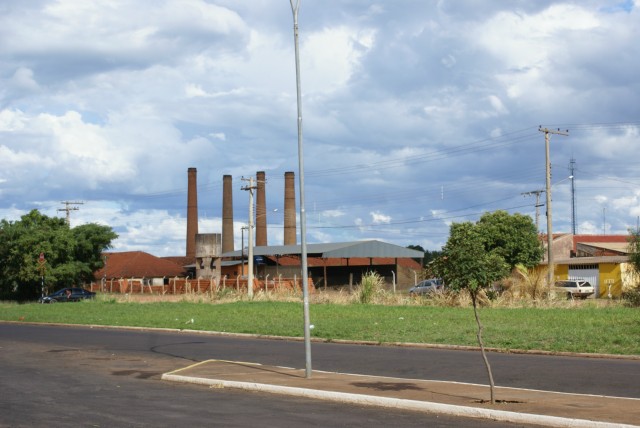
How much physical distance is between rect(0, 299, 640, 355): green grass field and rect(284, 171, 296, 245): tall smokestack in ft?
130

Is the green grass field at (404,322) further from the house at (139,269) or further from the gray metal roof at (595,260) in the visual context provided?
the house at (139,269)

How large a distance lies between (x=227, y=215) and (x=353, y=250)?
1953 cm

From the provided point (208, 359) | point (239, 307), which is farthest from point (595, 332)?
point (239, 307)

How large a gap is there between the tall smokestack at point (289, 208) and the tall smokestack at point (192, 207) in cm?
956

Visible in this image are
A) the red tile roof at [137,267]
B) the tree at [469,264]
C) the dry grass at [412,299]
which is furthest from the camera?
the red tile roof at [137,267]

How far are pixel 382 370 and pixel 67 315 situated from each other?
91.1 feet

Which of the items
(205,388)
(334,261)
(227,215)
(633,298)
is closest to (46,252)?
(227,215)

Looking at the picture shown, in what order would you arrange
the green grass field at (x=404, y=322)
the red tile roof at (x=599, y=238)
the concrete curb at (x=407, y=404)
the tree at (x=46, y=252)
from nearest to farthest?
1. the concrete curb at (x=407, y=404)
2. the green grass field at (x=404, y=322)
3. the tree at (x=46, y=252)
4. the red tile roof at (x=599, y=238)

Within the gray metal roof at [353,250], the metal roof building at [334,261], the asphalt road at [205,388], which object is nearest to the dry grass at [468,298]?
the asphalt road at [205,388]

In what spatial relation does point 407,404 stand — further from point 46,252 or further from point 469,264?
point 46,252

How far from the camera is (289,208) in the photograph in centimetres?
8400

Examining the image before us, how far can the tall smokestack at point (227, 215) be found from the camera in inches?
3359

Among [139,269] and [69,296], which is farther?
[139,269]

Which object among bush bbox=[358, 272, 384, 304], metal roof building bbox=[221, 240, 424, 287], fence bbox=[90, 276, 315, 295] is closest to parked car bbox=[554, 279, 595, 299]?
metal roof building bbox=[221, 240, 424, 287]
